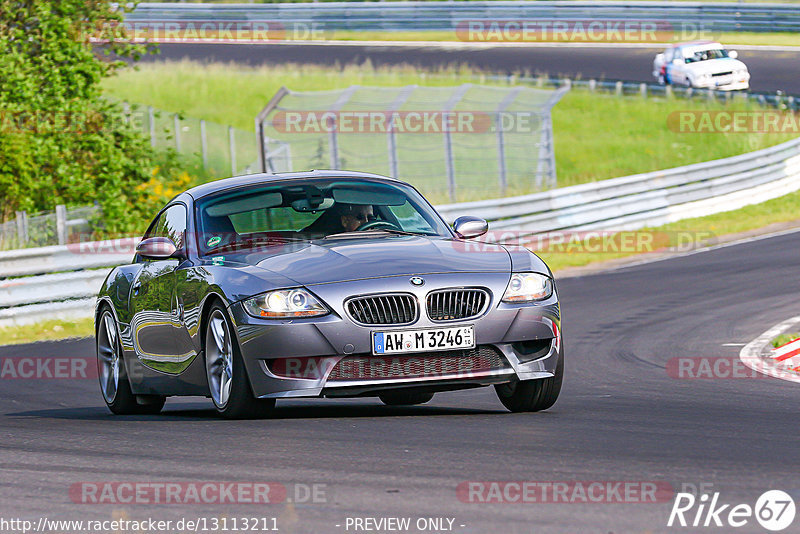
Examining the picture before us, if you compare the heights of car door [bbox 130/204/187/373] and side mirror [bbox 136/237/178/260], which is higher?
side mirror [bbox 136/237/178/260]

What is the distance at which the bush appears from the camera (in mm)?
22750

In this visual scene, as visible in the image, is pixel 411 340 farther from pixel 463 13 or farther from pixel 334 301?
pixel 463 13

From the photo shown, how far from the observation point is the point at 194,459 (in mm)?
6430


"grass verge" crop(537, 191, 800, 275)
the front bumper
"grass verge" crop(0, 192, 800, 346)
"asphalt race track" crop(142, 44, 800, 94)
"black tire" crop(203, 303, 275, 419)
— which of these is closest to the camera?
the front bumper

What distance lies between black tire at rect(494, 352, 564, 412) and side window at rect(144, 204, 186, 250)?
7.87 feet

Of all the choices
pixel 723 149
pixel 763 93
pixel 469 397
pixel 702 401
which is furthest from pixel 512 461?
pixel 763 93

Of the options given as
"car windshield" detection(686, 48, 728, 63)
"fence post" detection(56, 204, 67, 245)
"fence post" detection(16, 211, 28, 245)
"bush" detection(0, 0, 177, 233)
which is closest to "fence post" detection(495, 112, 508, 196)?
"bush" detection(0, 0, 177, 233)

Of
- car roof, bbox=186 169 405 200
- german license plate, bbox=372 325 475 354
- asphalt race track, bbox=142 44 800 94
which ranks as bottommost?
asphalt race track, bbox=142 44 800 94

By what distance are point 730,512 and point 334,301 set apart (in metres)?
3.02

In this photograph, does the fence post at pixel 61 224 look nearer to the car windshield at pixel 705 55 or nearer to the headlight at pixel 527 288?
the headlight at pixel 527 288

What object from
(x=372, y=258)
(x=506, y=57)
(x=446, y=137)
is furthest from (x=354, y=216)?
(x=506, y=57)

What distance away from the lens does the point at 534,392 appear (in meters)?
8.12

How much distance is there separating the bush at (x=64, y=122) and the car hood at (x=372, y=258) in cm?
1492

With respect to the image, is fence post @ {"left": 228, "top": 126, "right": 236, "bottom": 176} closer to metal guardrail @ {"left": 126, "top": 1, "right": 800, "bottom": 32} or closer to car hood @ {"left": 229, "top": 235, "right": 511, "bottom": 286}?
metal guardrail @ {"left": 126, "top": 1, "right": 800, "bottom": 32}
